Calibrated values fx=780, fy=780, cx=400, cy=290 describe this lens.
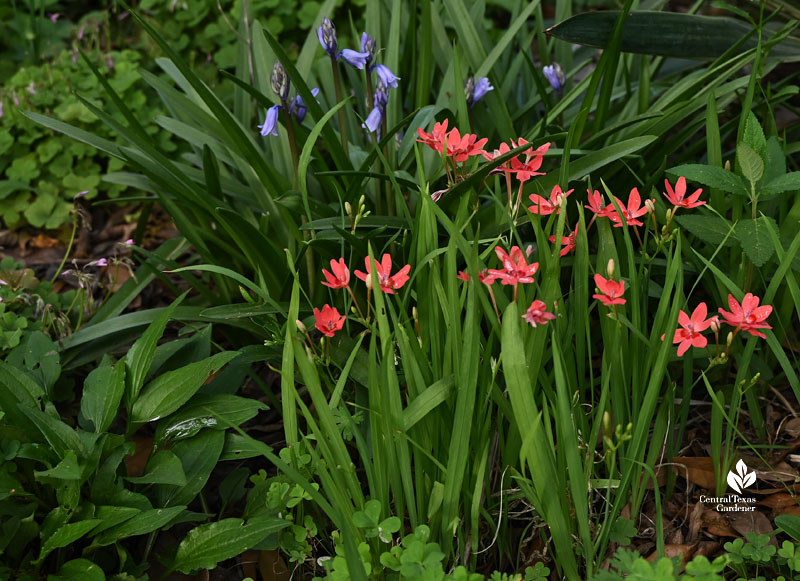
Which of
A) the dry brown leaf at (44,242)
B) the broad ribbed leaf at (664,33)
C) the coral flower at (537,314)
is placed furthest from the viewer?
the dry brown leaf at (44,242)

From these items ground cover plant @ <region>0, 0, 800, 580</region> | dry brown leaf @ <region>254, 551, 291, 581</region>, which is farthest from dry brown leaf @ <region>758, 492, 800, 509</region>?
dry brown leaf @ <region>254, 551, 291, 581</region>

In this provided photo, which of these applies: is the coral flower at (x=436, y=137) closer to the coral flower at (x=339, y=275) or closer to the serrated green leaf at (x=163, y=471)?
the coral flower at (x=339, y=275)

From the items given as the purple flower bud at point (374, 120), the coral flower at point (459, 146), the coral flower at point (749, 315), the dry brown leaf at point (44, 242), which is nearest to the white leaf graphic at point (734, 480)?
the coral flower at point (749, 315)

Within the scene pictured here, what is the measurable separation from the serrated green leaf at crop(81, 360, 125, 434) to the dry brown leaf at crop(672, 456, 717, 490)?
1.20 meters

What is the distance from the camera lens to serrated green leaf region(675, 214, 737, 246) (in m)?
1.69

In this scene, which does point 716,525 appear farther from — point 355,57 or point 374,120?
point 355,57

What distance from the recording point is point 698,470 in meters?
1.71

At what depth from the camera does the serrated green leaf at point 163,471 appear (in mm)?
1507

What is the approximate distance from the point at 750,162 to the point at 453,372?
30.6 inches

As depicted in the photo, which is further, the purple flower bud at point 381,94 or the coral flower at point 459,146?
the purple flower bud at point 381,94

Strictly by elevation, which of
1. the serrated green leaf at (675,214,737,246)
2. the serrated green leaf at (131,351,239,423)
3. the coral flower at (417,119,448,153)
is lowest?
the serrated green leaf at (131,351,239,423)

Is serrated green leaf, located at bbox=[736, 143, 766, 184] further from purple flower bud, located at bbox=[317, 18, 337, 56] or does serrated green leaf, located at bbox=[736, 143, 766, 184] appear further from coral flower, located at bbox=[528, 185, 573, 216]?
purple flower bud, located at bbox=[317, 18, 337, 56]

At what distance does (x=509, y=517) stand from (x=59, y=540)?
34.5 inches

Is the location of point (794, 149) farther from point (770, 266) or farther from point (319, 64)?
point (319, 64)
